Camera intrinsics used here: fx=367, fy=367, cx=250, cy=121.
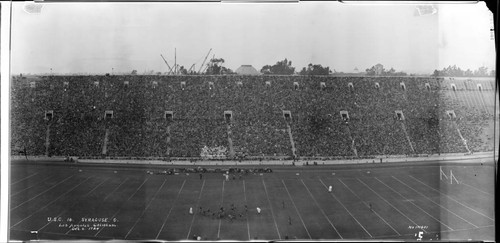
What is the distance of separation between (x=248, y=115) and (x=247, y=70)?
74 centimetres

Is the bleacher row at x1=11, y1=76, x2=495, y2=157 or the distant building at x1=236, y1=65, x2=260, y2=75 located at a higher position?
the distant building at x1=236, y1=65, x2=260, y2=75

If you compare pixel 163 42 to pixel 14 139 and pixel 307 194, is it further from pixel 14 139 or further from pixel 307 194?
pixel 307 194

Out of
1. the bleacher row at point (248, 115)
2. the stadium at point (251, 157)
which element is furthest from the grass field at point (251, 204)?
the bleacher row at point (248, 115)

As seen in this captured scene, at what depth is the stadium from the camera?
4168mm

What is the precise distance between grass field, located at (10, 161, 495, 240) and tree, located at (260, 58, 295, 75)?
4.85 ft

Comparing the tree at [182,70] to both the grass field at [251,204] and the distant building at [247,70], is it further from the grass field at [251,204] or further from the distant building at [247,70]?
the grass field at [251,204]

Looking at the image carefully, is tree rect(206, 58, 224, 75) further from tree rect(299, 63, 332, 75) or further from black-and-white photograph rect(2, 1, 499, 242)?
tree rect(299, 63, 332, 75)

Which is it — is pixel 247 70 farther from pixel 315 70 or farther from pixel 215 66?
pixel 315 70

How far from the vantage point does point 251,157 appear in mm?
5160

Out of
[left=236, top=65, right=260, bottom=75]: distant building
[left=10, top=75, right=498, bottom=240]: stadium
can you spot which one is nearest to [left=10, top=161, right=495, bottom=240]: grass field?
[left=10, top=75, right=498, bottom=240]: stadium

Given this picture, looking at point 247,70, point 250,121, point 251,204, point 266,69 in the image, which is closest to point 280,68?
point 266,69

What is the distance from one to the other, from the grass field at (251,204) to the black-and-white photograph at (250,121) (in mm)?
18

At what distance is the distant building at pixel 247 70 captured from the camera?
4648 mm

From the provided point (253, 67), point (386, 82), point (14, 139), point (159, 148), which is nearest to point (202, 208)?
point (159, 148)
